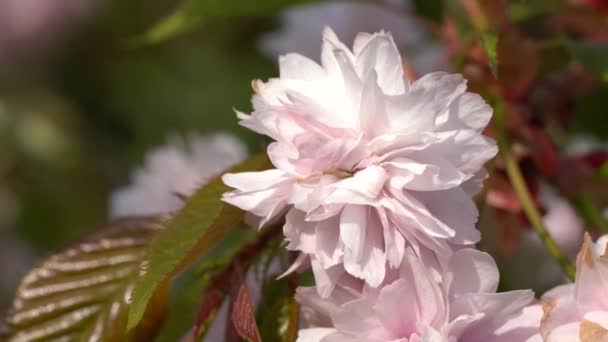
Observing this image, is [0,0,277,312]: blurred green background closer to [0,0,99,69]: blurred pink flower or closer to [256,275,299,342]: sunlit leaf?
[0,0,99,69]: blurred pink flower

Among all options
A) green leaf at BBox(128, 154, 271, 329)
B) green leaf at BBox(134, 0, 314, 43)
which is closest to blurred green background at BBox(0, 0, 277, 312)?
green leaf at BBox(134, 0, 314, 43)

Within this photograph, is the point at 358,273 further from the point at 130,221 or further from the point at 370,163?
the point at 130,221

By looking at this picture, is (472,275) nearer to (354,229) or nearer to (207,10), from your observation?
(354,229)

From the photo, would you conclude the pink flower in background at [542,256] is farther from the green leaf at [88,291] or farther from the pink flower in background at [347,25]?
the green leaf at [88,291]

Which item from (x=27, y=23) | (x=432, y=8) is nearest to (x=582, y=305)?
(x=432, y=8)

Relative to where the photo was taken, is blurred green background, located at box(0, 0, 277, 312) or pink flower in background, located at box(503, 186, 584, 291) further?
blurred green background, located at box(0, 0, 277, 312)

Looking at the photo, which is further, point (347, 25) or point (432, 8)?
point (347, 25)

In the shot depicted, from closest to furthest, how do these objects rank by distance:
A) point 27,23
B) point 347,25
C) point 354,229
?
point 354,229 → point 347,25 → point 27,23
